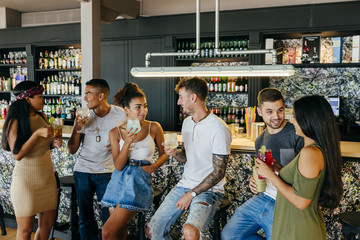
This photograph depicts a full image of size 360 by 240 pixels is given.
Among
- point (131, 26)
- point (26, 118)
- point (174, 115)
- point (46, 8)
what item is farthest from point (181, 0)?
point (26, 118)

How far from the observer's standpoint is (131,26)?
18.8 ft

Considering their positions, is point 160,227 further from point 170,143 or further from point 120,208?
point 170,143

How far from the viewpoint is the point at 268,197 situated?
2.21 m

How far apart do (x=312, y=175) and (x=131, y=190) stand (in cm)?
120

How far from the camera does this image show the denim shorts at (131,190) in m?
2.30

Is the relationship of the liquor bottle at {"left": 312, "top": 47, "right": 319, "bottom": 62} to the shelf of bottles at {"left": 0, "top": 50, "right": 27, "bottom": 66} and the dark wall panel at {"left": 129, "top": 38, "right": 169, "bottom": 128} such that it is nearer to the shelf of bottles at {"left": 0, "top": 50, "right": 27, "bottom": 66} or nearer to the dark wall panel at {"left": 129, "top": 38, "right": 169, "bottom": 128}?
the dark wall panel at {"left": 129, "top": 38, "right": 169, "bottom": 128}

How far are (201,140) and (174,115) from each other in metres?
3.37

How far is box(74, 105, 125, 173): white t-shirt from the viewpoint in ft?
8.79

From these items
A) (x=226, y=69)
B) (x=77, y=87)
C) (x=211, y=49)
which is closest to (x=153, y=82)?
(x=211, y=49)

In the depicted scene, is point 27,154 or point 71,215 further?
point 71,215

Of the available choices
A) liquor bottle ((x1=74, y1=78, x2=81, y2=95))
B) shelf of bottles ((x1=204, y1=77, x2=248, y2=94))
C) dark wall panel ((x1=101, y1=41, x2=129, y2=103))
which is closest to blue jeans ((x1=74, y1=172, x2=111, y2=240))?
shelf of bottles ((x1=204, y1=77, x2=248, y2=94))

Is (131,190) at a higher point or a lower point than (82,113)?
lower

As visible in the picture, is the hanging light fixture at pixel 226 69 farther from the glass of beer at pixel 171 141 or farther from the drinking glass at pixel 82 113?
the glass of beer at pixel 171 141

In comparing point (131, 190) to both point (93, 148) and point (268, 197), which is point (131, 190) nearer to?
point (93, 148)
